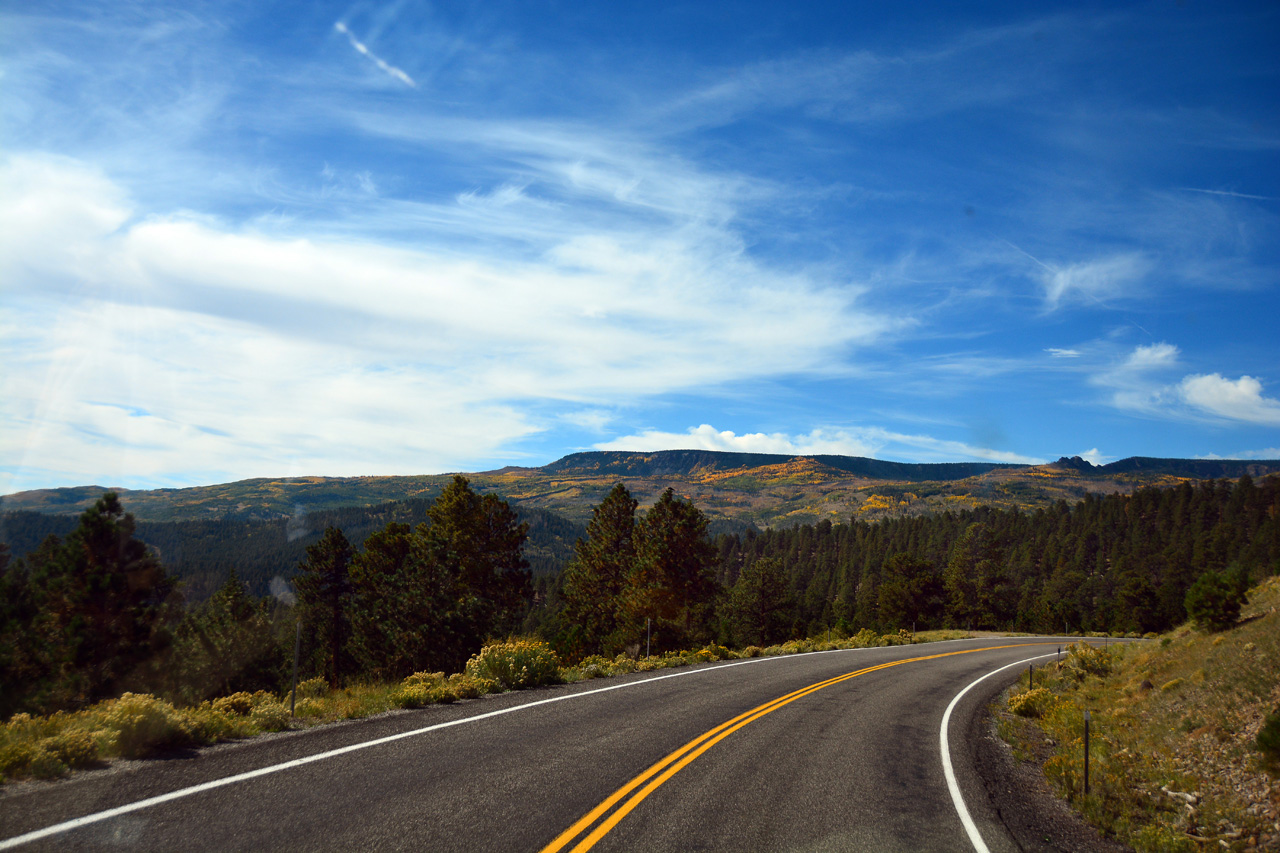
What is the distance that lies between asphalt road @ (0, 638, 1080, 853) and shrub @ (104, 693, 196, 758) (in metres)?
0.43

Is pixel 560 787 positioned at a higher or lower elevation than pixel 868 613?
higher

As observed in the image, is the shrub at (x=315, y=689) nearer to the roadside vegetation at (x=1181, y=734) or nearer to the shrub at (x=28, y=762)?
the shrub at (x=28, y=762)

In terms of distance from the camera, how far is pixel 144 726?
7.11m

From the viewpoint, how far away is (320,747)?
7715mm

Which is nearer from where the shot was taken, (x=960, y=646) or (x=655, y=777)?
(x=655, y=777)

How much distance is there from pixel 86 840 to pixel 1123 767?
1369 centimetres

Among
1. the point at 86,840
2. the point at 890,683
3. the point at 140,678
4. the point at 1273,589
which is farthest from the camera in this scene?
the point at 140,678

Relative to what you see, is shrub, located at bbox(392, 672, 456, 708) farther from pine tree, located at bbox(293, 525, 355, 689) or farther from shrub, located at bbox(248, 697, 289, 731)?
pine tree, located at bbox(293, 525, 355, 689)

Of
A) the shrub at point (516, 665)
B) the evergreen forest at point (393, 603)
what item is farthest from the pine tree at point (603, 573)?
the shrub at point (516, 665)

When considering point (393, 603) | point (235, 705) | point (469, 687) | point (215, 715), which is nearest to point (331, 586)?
point (393, 603)

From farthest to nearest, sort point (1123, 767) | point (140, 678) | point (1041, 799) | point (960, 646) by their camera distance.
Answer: point (960, 646) < point (140, 678) < point (1123, 767) < point (1041, 799)

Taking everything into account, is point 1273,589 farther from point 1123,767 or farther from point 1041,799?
point 1041,799

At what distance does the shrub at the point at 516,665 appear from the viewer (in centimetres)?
1348

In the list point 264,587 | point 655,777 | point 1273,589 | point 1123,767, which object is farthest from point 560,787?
point 264,587
